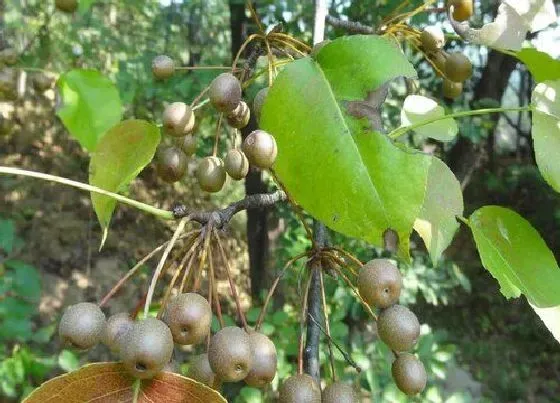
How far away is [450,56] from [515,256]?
40 cm

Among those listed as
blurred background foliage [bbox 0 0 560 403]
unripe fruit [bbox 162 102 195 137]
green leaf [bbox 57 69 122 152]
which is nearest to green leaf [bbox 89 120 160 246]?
unripe fruit [bbox 162 102 195 137]

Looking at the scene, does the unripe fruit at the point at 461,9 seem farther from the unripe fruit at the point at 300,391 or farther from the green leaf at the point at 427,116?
the unripe fruit at the point at 300,391

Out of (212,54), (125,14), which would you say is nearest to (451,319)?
(212,54)

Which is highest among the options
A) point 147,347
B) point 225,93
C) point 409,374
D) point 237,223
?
point 225,93

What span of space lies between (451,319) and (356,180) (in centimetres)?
314

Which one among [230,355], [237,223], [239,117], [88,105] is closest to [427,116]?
[239,117]

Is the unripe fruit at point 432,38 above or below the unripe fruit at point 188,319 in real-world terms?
above

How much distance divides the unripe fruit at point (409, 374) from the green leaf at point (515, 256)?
3.9 inches

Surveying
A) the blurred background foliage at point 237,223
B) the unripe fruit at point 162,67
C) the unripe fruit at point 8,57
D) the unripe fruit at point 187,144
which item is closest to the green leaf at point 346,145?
the unripe fruit at point 187,144

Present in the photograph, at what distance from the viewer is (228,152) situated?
2.31 ft

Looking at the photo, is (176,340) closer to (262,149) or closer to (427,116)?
(262,149)

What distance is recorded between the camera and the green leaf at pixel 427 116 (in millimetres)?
664

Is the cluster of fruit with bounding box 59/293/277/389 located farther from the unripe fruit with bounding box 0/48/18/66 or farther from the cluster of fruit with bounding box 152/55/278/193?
the unripe fruit with bounding box 0/48/18/66

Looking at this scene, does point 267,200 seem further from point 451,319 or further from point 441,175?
point 451,319
